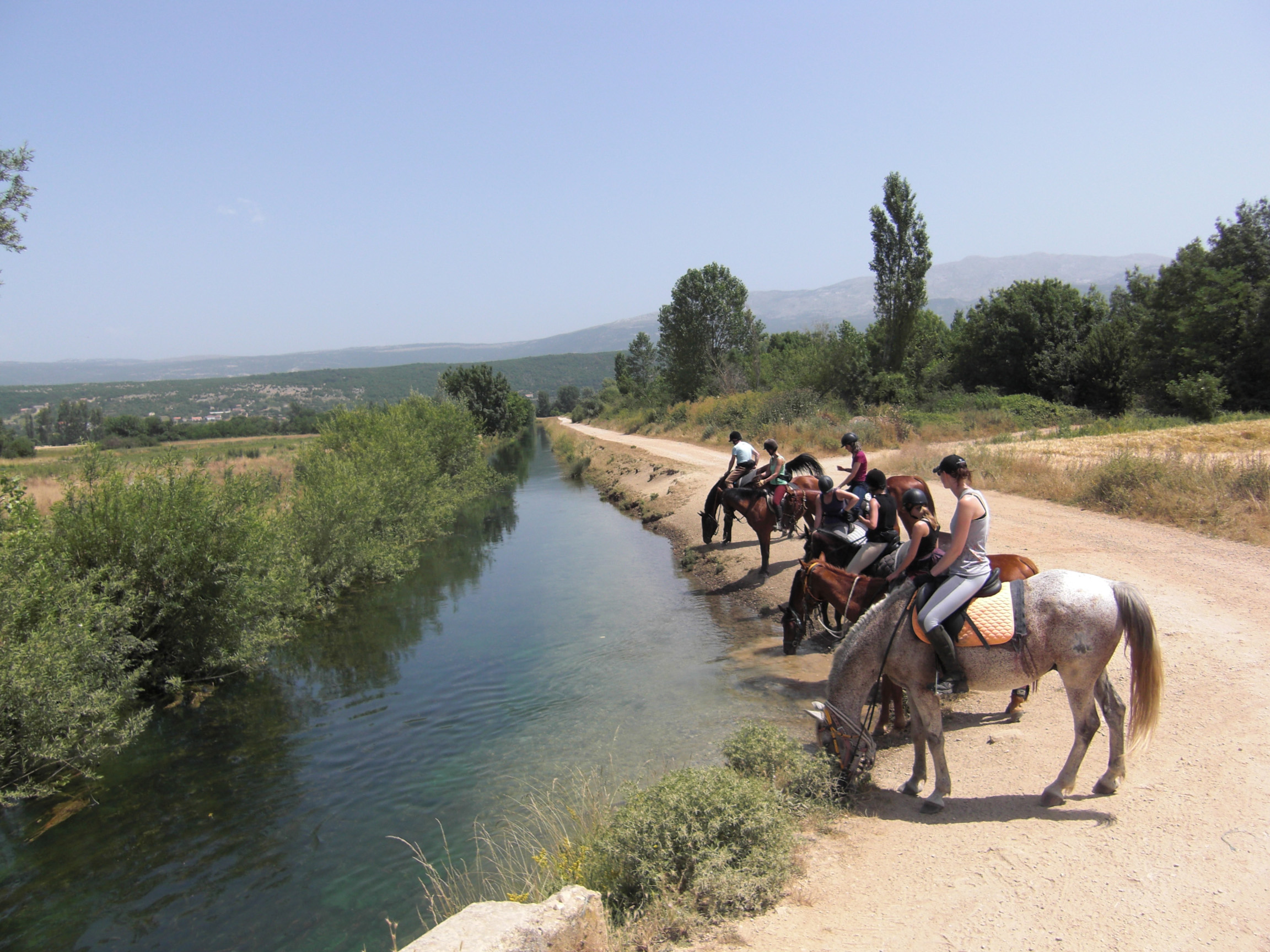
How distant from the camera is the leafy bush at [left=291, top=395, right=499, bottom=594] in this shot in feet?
50.1

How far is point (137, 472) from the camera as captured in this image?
36.8 ft

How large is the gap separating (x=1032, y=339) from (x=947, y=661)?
3499 cm

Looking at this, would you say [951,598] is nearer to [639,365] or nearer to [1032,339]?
[1032,339]

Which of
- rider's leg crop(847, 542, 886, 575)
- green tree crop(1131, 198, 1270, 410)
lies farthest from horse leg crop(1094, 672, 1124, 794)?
green tree crop(1131, 198, 1270, 410)

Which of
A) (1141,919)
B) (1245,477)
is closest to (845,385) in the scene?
(1245,477)

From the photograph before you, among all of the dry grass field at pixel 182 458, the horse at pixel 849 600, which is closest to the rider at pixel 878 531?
the horse at pixel 849 600

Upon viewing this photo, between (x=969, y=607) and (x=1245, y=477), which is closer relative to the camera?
(x=969, y=607)

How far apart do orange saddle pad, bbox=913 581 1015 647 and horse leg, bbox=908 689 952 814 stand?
0.50 m

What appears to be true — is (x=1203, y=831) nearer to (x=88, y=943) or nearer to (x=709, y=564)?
(x=88, y=943)

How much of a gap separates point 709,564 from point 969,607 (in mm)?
10876

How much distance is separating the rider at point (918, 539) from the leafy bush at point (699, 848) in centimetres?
224

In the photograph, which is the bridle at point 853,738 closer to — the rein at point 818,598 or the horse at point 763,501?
the rein at point 818,598

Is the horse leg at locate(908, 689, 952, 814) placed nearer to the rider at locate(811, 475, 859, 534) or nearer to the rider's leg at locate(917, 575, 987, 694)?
the rider's leg at locate(917, 575, 987, 694)

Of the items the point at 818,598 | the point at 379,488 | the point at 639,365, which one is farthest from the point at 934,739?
the point at 639,365
